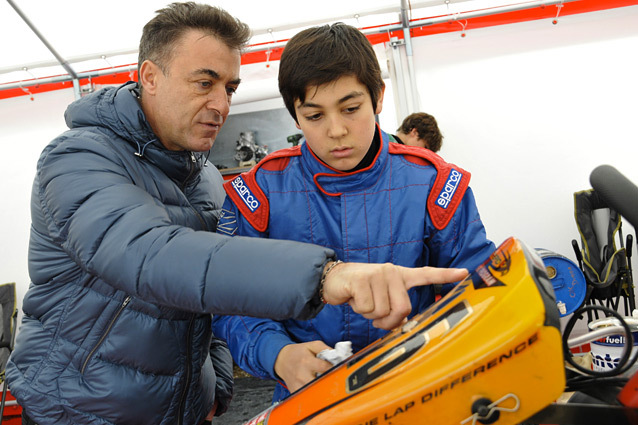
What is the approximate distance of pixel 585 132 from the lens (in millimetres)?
3957

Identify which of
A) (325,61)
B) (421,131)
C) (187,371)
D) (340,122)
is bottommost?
(187,371)

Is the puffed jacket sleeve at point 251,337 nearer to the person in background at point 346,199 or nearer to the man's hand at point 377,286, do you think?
the person in background at point 346,199

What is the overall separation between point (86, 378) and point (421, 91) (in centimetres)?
357

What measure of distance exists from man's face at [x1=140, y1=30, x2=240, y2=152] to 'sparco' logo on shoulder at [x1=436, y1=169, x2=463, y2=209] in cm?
61

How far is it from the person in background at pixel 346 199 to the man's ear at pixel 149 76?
1.15 feet

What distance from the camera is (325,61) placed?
109 centimetres

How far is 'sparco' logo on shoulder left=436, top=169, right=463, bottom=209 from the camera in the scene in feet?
3.40

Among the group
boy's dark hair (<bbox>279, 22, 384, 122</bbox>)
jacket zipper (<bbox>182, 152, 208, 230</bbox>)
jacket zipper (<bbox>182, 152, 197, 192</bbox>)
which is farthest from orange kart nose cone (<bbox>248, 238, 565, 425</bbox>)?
jacket zipper (<bbox>182, 152, 197, 192</bbox>)

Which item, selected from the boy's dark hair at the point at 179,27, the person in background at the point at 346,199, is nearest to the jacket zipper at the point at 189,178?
the person in background at the point at 346,199

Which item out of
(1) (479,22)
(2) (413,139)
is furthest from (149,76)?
(1) (479,22)

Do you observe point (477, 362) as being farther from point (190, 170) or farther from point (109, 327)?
point (190, 170)

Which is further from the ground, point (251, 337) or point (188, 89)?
point (188, 89)

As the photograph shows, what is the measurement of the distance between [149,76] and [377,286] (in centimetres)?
91

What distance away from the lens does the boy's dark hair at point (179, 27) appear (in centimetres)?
122
